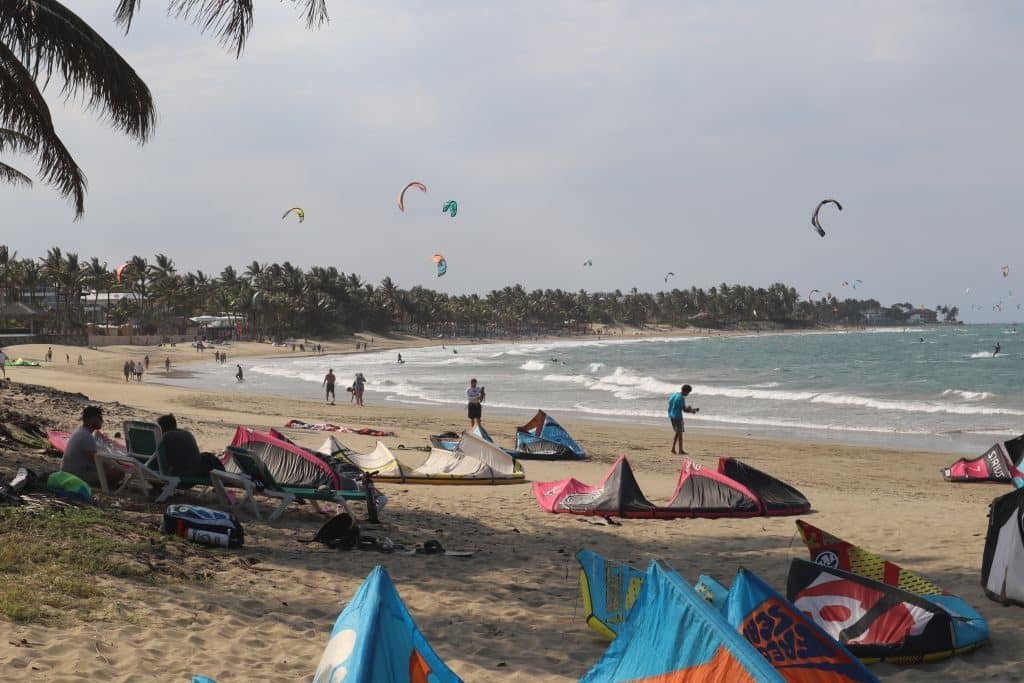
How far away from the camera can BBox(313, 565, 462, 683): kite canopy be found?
3295mm

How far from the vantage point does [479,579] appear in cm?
697

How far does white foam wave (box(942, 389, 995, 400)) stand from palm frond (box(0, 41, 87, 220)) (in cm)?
3444

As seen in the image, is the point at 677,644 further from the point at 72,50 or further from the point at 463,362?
the point at 463,362

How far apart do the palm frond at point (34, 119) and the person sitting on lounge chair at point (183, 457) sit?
3.19 metres

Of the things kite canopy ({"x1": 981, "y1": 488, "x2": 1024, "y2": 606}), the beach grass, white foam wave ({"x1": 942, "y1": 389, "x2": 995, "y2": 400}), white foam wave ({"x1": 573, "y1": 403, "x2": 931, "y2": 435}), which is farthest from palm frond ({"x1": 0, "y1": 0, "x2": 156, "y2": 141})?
white foam wave ({"x1": 942, "y1": 389, "x2": 995, "y2": 400})

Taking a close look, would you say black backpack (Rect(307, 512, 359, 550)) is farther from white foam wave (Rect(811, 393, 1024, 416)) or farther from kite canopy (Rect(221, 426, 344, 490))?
white foam wave (Rect(811, 393, 1024, 416))

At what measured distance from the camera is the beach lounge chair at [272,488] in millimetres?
8203

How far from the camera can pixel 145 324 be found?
91.3m

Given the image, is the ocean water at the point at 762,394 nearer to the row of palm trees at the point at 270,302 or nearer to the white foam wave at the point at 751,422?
the white foam wave at the point at 751,422

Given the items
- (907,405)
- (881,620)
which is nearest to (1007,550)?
(881,620)

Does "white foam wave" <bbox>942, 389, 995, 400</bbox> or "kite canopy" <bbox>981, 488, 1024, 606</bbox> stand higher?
"kite canopy" <bbox>981, 488, 1024, 606</bbox>

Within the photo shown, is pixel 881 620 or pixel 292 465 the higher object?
pixel 292 465

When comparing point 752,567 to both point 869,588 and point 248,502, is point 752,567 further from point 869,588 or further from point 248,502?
point 248,502

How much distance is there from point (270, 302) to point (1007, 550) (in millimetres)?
106078
